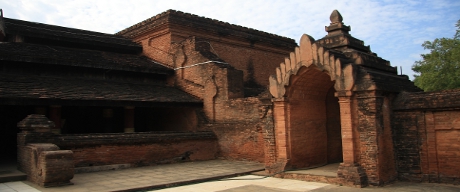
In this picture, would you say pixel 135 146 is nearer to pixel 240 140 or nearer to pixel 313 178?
pixel 240 140

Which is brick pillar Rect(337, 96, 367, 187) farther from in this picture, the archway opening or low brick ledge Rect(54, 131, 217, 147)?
low brick ledge Rect(54, 131, 217, 147)

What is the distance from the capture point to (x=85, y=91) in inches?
513

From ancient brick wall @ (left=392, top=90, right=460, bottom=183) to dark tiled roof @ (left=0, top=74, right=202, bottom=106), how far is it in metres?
8.38

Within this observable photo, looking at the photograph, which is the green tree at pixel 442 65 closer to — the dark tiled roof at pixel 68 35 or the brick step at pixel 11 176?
the dark tiled roof at pixel 68 35

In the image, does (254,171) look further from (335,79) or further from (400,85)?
(400,85)

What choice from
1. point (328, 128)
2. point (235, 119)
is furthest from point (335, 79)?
point (235, 119)

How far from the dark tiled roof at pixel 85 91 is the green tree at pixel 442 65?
2118 centimetres

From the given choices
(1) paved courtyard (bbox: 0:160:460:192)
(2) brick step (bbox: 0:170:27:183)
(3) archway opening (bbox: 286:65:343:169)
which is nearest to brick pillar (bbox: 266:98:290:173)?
(3) archway opening (bbox: 286:65:343:169)

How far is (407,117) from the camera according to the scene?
917 centimetres

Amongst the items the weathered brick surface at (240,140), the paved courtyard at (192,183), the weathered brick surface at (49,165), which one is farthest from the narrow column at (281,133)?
the weathered brick surface at (49,165)

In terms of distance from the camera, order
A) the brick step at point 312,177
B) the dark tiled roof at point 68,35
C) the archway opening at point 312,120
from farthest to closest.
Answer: the dark tiled roof at point 68,35 → the archway opening at point 312,120 → the brick step at point 312,177

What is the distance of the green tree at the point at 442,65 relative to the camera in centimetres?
2742

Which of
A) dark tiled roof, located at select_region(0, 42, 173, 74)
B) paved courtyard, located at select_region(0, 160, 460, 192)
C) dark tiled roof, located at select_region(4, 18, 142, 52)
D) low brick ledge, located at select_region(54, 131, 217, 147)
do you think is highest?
dark tiled roof, located at select_region(4, 18, 142, 52)

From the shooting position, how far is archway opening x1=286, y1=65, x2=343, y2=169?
10531 mm
